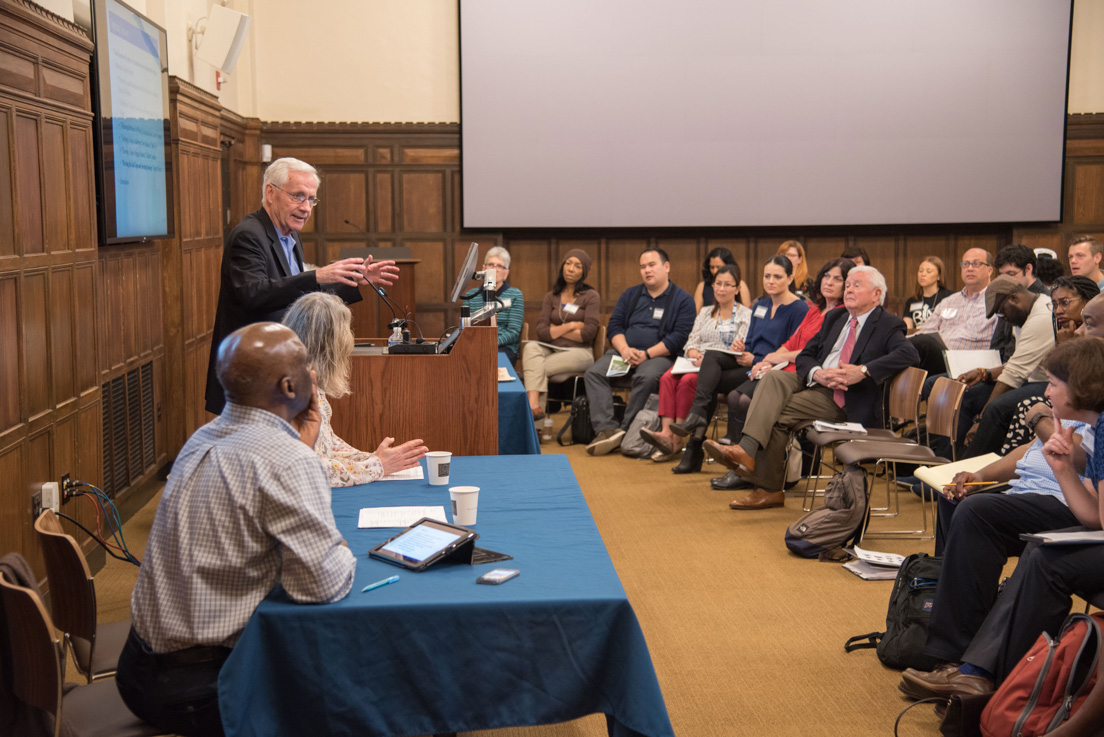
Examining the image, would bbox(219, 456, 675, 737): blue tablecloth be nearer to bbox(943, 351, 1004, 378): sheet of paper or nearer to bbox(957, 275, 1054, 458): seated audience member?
bbox(957, 275, 1054, 458): seated audience member

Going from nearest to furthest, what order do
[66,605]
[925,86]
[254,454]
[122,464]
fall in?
[254,454] → [66,605] → [122,464] → [925,86]

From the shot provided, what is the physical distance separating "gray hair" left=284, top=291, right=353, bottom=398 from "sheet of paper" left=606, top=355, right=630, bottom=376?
4253 mm

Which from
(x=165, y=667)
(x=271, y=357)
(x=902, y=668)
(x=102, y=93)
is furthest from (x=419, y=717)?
(x=102, y=93)

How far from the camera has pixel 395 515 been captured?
7.79ft

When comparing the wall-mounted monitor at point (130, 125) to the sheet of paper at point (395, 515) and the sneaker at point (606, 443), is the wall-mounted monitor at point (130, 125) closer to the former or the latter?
the sheet of paper at point (395, 515)

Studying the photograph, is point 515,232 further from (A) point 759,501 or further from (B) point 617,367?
(A) point 759,501

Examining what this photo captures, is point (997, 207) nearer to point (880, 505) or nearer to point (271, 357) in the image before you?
point (880, 505)

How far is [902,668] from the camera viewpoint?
10.4 feet

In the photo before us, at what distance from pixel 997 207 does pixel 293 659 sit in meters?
8.74

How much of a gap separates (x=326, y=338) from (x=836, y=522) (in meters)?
2.69

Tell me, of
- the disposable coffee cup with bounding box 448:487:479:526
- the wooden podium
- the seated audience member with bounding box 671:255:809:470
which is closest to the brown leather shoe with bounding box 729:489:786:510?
the seated audience member with bounding box 671:255:809:470

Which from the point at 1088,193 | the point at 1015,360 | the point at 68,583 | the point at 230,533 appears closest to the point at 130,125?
the point at 68,583

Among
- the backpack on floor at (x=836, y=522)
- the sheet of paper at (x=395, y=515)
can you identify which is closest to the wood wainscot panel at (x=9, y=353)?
the sheet of paper at (x=395, y=515)

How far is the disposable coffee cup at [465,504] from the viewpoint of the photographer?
2.27 meters
